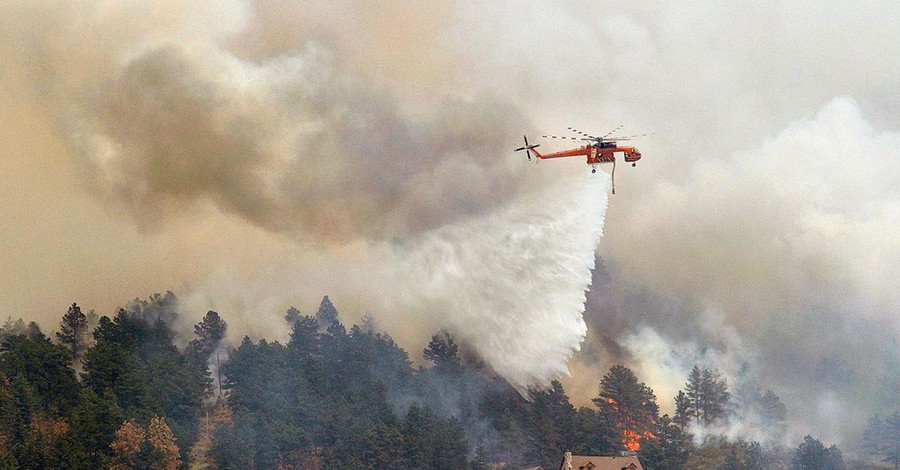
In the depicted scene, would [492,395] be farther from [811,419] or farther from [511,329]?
[811,419]

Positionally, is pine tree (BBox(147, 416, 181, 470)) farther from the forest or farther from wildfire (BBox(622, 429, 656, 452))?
wildfire (BBox(622, 429, 656, 452))

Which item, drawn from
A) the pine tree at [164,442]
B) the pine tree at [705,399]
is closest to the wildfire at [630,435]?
the pine tree at [705,399]

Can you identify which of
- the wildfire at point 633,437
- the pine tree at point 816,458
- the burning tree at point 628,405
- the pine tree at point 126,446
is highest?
the burning tree at point 628,405

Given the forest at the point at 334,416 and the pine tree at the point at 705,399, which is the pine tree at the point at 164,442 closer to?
the forest at the point at 334,416

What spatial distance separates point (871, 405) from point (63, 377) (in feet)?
271

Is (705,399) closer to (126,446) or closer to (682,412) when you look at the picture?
(682,412)

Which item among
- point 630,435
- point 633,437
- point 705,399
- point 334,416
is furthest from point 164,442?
point 705,399

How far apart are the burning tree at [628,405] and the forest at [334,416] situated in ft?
0.51

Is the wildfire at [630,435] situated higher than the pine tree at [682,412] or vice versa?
the pine tree at [682,412]

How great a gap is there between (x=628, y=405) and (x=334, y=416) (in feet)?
98.9

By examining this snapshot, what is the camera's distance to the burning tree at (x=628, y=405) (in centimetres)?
19062

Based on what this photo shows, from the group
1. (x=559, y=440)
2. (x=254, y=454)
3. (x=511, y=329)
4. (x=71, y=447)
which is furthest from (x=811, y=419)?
(x=71, y=447)

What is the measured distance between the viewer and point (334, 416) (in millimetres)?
184250

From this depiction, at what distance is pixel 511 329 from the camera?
570 feet
